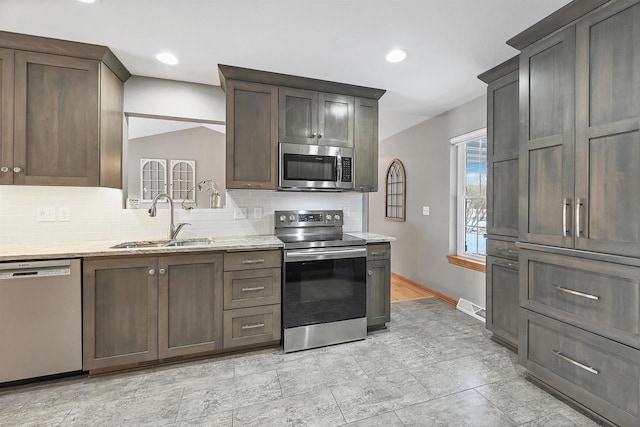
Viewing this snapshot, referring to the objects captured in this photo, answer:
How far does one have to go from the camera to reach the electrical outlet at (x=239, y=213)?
2902 millimetres

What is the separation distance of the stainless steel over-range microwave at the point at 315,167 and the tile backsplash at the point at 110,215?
0.37m

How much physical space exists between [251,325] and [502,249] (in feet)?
7.51

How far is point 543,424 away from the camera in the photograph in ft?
5.32

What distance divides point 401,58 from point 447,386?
2525 millimetres

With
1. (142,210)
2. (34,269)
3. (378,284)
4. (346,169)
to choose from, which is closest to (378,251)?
(378,284)

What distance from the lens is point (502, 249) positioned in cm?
251

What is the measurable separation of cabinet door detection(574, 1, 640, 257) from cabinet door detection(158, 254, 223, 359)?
2.51 metres

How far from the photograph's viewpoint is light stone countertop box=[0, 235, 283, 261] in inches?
74.9

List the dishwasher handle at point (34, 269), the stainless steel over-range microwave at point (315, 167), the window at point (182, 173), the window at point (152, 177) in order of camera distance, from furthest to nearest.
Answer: the window at point (182, 173) < the window at point (152, 177) < the stainless steel over-range microwave at point (315, 167) < the dishwasher handle at point (34, 269)

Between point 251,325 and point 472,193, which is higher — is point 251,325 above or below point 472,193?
below

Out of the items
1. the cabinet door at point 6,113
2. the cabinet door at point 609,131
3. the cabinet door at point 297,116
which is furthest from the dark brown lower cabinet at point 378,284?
the cabinet door at point 6,113

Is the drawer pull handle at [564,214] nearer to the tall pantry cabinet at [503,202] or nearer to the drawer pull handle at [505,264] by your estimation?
the tall pantry cabinet at [503,202]

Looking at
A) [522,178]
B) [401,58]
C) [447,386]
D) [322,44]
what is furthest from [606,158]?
[322,44]

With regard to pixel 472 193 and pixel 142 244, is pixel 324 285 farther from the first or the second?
pixel 472 193
